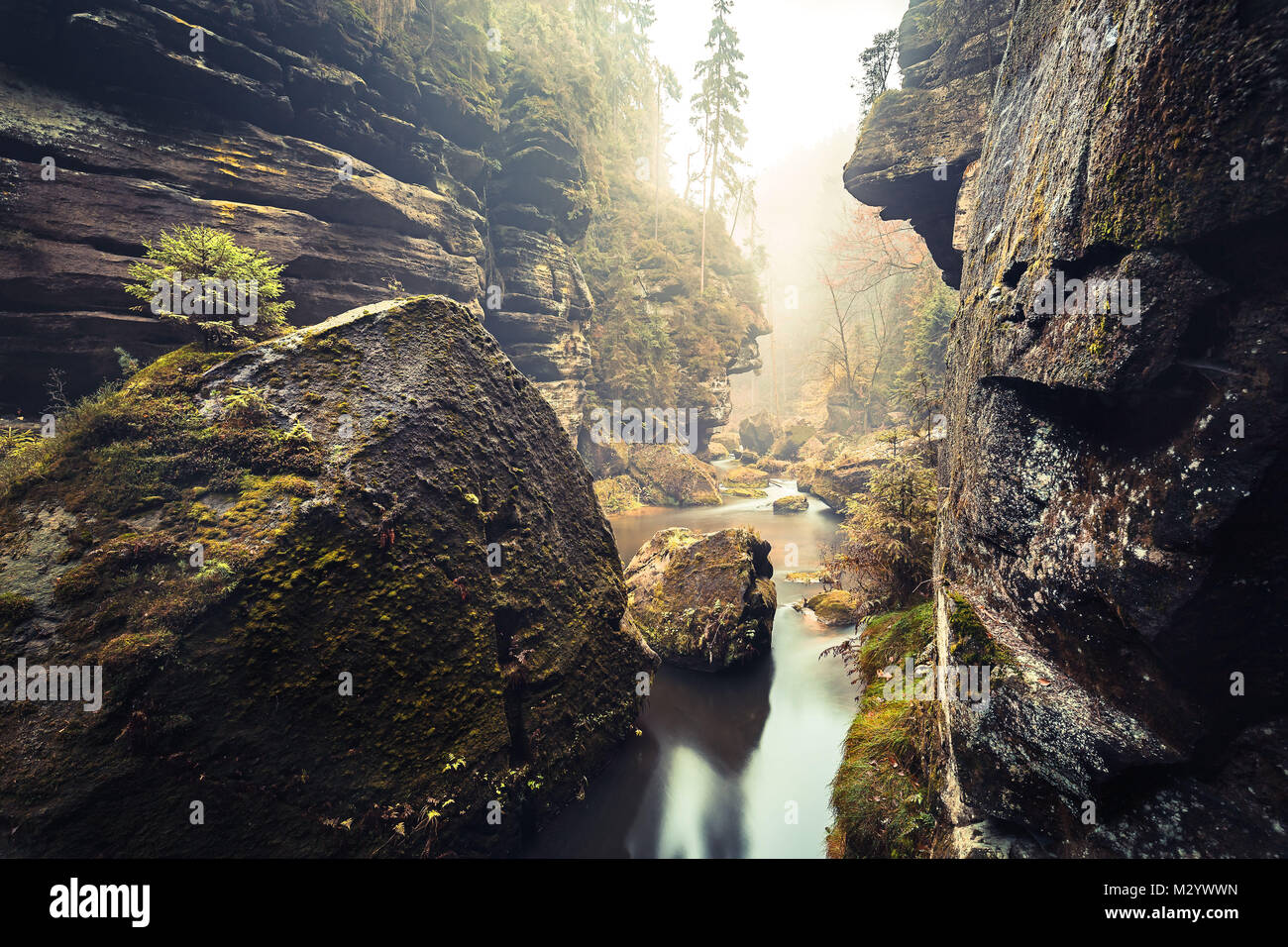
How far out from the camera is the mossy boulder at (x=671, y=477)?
27297 millimetres

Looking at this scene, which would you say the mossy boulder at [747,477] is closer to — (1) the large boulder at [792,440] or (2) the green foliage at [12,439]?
(1) the large boulder at [792,440]

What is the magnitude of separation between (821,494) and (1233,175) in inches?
946

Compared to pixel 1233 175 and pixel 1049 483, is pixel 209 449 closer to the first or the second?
pixel 1049 483

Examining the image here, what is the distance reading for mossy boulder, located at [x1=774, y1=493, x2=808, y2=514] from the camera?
964 inches

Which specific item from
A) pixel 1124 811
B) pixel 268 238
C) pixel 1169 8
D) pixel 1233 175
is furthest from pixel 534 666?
pixel 268 238

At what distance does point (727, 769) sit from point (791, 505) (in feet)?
60.2

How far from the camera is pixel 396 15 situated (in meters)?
17.5

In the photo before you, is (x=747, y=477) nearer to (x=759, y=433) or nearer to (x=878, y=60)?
(x=759, y=433)

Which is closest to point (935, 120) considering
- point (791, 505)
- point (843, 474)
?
point (843, 474)

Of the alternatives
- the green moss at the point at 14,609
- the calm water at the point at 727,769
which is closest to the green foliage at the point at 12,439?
the green moss at the point at 14,609

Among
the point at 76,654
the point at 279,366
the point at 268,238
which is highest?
the point at 268,238

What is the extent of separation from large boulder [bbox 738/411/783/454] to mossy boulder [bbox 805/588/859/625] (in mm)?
31682

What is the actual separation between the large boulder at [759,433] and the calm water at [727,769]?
111ft

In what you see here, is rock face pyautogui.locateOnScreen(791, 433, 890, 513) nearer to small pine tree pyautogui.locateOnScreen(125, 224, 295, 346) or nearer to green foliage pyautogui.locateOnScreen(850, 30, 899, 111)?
green foliage pyautogui.locateOnScreen(850, 30, 899, 111)
